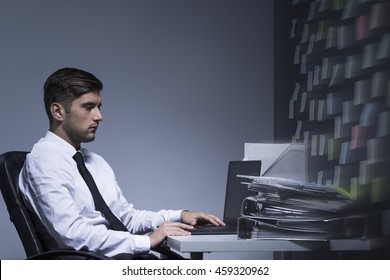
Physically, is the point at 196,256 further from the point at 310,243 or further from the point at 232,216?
the point at 232,216

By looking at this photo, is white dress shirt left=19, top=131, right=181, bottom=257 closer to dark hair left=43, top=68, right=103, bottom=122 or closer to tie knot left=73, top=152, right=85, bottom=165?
tie knot left=73, top=152, right=85, bottom=165

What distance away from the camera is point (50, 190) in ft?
6.23

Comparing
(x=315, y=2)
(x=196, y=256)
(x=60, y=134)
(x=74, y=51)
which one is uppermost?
(x=315, y=2)

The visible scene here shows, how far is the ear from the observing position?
2.14m

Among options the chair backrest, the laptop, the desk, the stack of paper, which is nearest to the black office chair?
the chair backrest

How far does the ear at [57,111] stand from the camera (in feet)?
7.01

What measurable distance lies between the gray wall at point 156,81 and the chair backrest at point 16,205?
1.18 meters

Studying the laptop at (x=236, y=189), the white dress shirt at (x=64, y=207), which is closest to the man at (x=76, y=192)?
the white dress shirt at (x=64, y=207)

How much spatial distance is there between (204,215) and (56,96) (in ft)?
2.17

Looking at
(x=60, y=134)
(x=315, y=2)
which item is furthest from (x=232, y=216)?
(x=315, y=2)

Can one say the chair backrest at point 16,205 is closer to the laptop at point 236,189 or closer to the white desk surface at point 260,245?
the white desk surface at point 260,245

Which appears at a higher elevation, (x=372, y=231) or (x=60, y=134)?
(x=60, y=134)

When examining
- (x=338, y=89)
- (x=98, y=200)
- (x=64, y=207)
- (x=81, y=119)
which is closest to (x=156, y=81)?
(x=338, y=89)

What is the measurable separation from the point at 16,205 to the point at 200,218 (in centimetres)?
64
